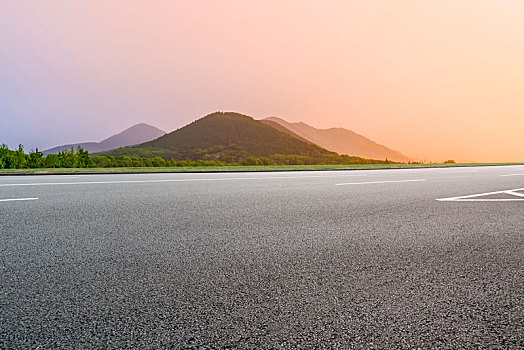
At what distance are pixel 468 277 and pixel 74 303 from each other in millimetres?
2615

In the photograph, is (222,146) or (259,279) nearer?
(259,279)

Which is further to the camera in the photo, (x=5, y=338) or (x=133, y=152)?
(x=133, y=152)

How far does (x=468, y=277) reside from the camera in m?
2.88

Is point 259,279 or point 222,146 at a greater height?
point 222,146

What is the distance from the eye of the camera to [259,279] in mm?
2789

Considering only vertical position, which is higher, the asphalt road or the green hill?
the green hill

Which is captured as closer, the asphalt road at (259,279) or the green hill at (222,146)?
the asphalt road at (259,279)

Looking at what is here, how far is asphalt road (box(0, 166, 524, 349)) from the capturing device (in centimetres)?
197

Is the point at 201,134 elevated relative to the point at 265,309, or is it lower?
elevated

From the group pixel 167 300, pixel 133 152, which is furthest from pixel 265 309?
pixel 133 152

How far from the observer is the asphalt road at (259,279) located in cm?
197

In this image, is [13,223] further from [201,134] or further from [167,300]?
[201,134]

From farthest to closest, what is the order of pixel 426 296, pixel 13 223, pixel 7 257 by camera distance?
pixel 13 223
pixel 7 257
pixel 426 296

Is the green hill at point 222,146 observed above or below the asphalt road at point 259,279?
above
